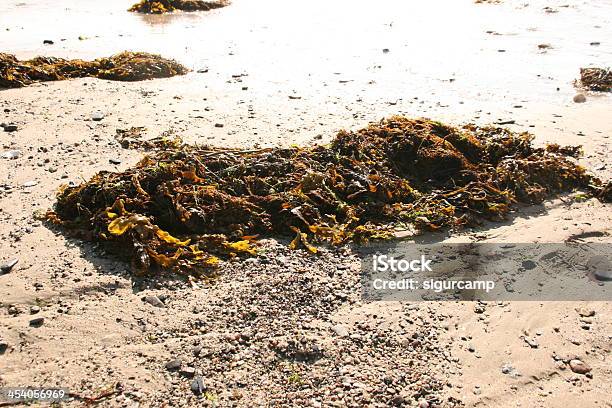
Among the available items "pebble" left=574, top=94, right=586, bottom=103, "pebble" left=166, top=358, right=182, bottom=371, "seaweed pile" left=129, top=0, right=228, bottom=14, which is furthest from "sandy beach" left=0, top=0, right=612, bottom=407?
"seaweed pile" left=129, top=0, right=228, bottom=14

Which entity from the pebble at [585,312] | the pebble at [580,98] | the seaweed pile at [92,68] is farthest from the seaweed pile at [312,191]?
the seaweed pile at [92,68]

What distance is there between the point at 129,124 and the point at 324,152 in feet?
8.76

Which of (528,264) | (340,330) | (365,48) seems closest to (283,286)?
(340,330)

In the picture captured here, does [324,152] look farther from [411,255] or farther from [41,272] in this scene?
[41,272]

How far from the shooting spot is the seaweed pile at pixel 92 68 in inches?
325

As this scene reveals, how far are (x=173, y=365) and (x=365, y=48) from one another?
8189 mm

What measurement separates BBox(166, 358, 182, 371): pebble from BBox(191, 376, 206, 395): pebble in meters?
0.16

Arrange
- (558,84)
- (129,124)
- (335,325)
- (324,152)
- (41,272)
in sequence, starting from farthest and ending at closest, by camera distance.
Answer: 1. (558,84)
2. (129,124)
3. (324,152)
4. (41,272)
5. (335,325)

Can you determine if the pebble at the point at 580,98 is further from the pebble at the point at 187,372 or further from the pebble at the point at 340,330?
the pebble at the point at 187,372

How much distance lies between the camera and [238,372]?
11.1ft

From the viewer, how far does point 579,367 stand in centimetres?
340

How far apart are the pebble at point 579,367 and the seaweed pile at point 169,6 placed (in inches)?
504

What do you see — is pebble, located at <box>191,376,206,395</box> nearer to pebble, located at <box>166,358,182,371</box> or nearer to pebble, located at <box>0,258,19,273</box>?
pebble, located at <box>166,358,182,371</box>

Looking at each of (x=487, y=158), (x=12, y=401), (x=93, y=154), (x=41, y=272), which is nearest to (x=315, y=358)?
(x=12, y=401)
